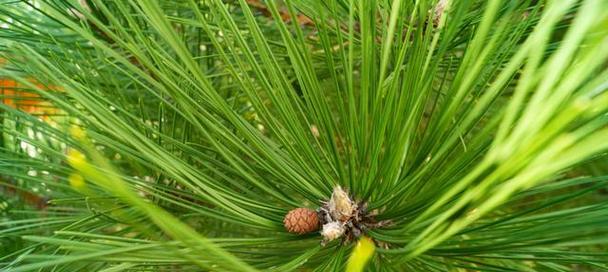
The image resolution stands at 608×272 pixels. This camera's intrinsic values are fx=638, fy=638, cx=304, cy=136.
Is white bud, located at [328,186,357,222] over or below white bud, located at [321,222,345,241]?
over

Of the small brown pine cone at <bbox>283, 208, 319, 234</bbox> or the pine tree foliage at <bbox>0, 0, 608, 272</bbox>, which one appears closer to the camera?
the pine tree foliage at <bbox>0, 0, 608, 272</bbox>

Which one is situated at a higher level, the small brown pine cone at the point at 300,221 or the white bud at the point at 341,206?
the white bud at the point at 341,206

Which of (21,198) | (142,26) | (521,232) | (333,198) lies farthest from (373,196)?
(21,198)

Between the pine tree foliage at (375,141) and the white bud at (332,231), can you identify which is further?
the white bud at (332,231)

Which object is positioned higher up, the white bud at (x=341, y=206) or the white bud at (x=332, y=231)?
the white bud at (x=341, y=206)

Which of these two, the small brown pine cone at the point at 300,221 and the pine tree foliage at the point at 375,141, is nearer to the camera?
the pine tree foliage at the point at 375,141
